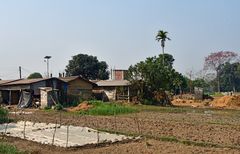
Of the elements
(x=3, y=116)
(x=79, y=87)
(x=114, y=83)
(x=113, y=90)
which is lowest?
(x=3, y=116)

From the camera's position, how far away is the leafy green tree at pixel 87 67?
217ft

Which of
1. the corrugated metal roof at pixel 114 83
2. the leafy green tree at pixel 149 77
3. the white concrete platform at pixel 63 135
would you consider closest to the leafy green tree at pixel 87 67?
the corrugated metal roof at pixel 114 83

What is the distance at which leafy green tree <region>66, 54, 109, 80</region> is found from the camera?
6606cm

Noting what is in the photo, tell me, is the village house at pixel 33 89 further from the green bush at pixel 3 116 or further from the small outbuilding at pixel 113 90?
the green bush at pixel 3 116

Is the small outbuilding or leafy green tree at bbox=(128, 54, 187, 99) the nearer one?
leafy green tree at bbox=(128, 54, 187, 99)

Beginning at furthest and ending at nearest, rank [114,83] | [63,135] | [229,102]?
1. [114,83]
2. [229,102]
3. [63,135]

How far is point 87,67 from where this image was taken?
216ft

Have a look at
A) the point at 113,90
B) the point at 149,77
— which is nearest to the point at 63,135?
the point at 149,77

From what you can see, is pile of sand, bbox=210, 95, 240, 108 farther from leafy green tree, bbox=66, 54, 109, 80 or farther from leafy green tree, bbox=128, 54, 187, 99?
leafy green tree, bbox=66, 54, 109, 80

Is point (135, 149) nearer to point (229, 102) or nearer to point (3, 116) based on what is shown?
point (3, 116)

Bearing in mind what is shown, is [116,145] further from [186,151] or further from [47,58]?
[47,58]

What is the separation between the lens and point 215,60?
79.8 m

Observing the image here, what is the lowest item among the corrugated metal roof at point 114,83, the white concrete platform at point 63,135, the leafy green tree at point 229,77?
the white concrete platform at point 63,135

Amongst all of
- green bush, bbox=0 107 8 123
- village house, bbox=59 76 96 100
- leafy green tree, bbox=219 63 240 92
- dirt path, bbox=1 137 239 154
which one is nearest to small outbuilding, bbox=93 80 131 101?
village house, bbox=59 76 96 100
